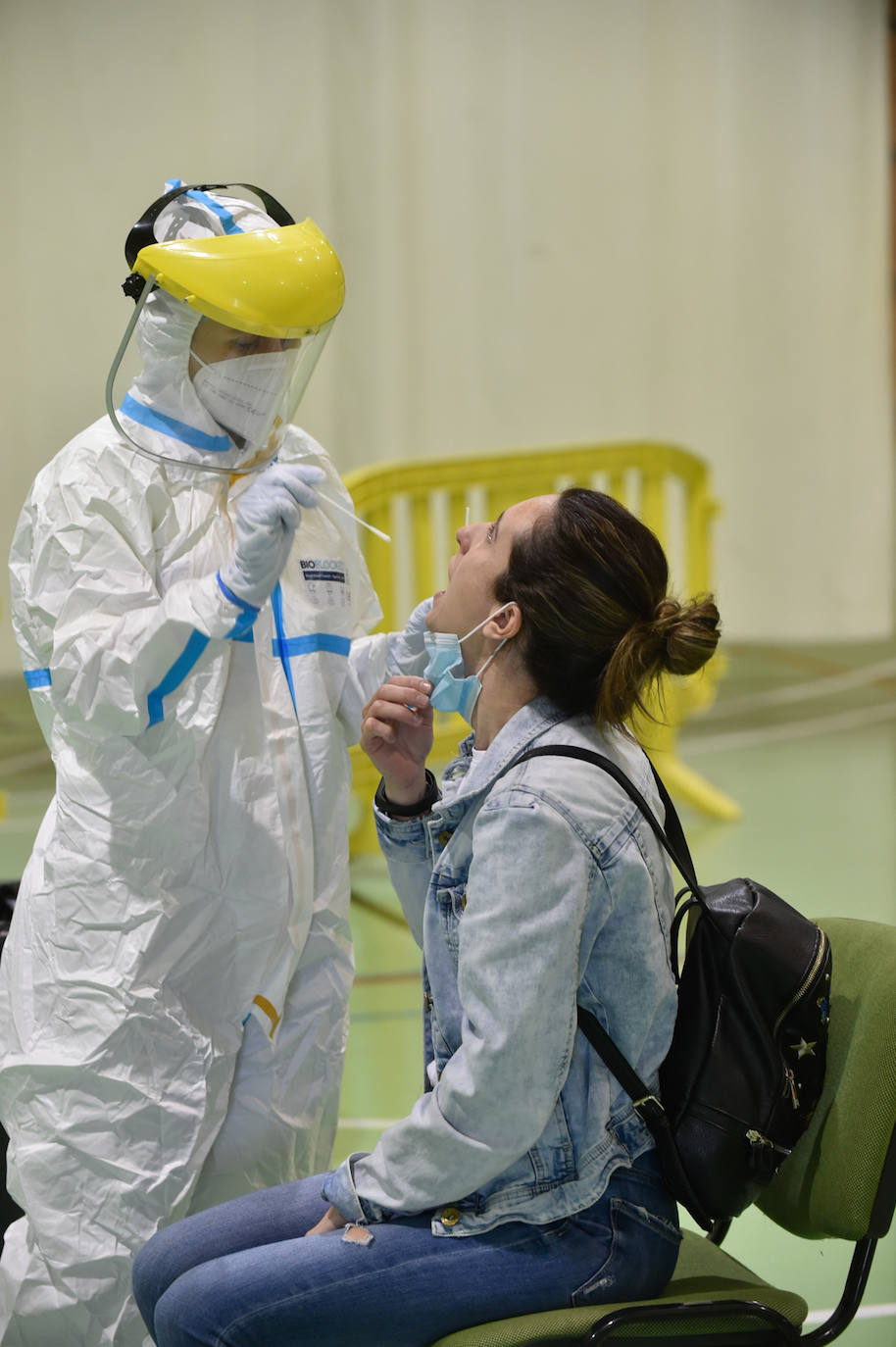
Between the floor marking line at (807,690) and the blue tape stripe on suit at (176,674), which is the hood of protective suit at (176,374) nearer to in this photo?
the blue tape stripe on suit at (176,674)

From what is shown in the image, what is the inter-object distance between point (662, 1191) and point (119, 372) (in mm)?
1294

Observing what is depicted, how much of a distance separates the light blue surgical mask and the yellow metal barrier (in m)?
2.53

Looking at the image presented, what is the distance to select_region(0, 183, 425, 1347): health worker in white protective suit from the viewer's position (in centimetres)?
190

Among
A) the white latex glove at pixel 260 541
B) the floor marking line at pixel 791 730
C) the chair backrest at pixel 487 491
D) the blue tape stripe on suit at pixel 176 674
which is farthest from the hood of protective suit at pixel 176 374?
the floor marking line at pixel 791 730

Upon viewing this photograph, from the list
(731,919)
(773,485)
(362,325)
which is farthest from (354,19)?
(731,919)

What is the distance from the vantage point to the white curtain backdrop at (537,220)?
5.96m

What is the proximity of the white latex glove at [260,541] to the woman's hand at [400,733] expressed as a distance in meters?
0.23

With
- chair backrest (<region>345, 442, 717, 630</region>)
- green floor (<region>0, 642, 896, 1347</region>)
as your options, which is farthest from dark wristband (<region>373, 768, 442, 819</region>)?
chair backrest (<region>345, 442, 717, 630</region>)

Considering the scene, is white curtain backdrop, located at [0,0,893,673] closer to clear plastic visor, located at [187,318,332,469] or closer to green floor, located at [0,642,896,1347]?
green floor, located at [0,642,896,1347]

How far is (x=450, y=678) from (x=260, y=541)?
0.32 meters

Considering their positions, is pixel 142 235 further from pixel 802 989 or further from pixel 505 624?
pixel 802 989

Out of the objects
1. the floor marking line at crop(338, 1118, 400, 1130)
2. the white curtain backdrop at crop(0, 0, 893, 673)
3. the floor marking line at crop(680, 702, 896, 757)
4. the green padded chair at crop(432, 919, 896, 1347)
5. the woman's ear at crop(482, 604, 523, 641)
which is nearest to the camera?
the green padded chair at crop(432, 919, 896, 1347)

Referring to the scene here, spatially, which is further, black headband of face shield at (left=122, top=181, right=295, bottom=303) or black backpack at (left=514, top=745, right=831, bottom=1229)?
black headband of face shield at (left=122, top=181, right=295, bottom=303)

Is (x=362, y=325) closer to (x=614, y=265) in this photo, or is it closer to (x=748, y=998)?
(x=614, y=265)
